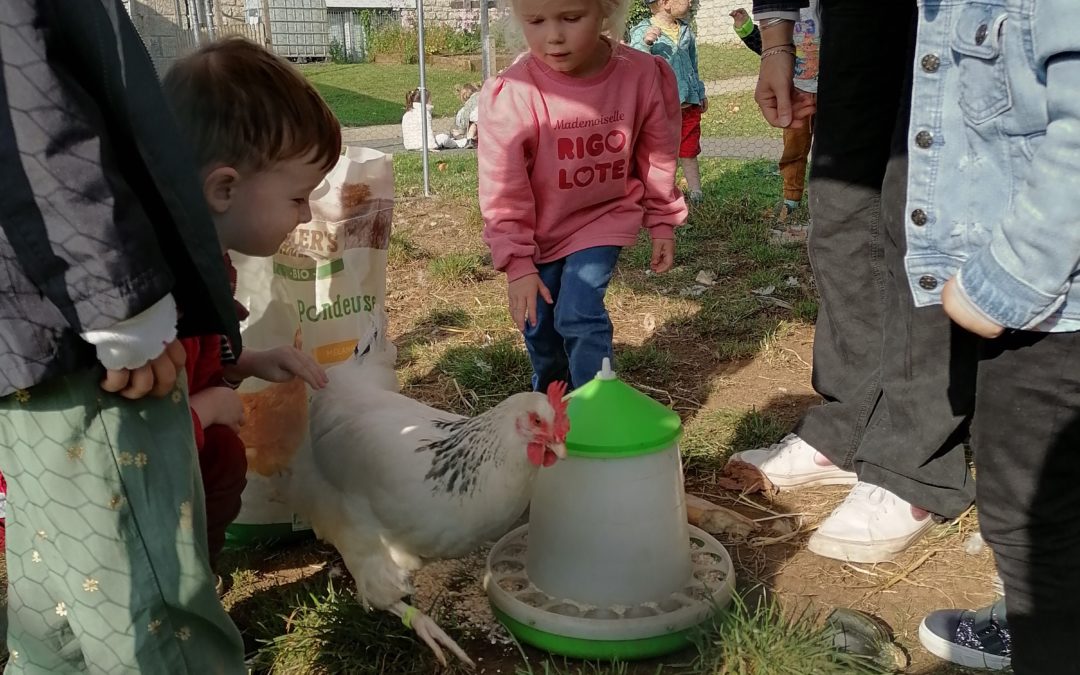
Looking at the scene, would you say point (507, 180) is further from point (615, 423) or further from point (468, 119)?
point (468, 119)

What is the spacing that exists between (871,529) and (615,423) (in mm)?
799

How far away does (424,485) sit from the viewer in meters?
2.03

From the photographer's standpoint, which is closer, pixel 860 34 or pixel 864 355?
pixel 860 34

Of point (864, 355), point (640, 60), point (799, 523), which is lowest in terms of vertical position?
point (799, 523)

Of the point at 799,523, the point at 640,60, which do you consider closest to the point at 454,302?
the point at 640,60

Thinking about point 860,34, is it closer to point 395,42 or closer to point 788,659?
point 788,659

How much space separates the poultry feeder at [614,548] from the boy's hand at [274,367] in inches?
24.0

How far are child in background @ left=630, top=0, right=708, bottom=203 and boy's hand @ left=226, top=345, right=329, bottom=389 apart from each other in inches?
171

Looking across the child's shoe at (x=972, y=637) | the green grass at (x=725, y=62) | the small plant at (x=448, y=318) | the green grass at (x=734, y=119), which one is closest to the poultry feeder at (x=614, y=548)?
the child's shoe at (x=972, y=637)

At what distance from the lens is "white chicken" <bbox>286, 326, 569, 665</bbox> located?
196 cm

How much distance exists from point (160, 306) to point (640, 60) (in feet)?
6.21

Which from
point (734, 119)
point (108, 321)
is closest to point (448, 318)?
point (108, 321)

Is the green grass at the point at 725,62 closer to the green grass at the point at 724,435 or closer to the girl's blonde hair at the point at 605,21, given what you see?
the girl's blonde hair at the point at 605,21

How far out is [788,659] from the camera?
178 centimetres
